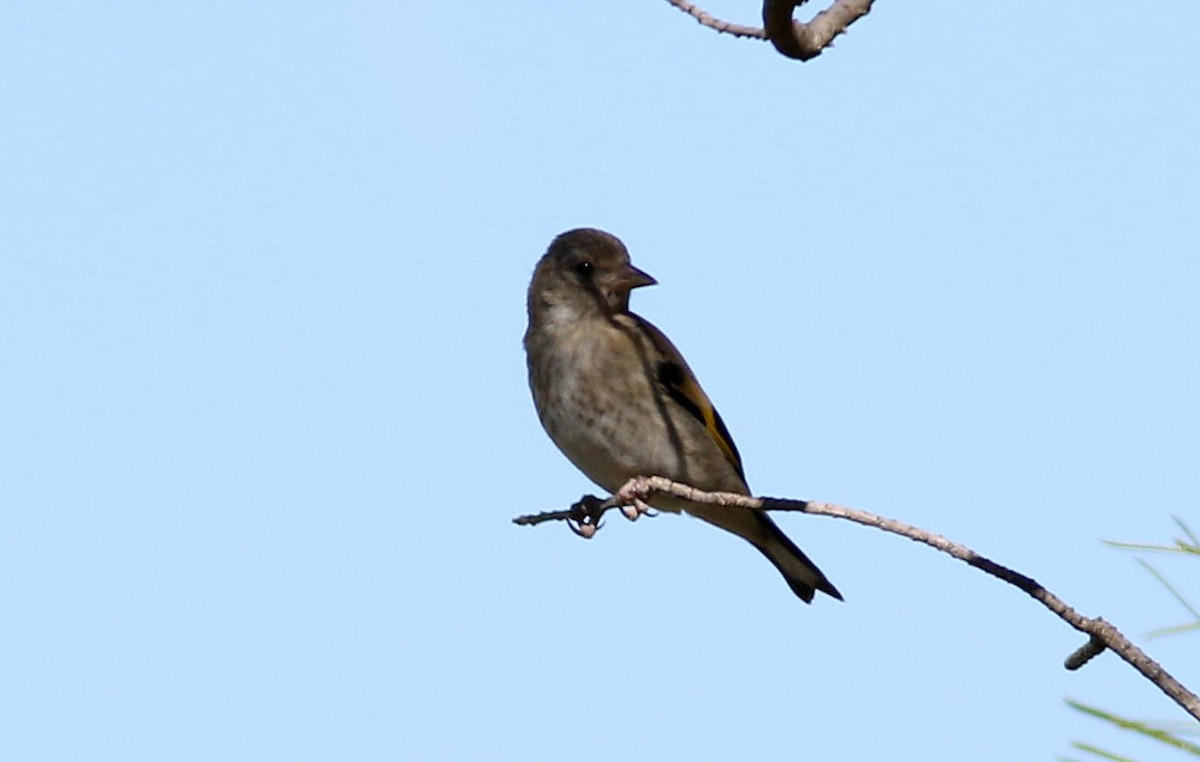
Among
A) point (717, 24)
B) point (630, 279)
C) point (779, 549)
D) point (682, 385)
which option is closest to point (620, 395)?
point (682, 385)

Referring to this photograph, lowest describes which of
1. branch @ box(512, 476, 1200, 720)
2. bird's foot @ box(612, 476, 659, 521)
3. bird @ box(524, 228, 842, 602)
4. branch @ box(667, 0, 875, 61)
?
branch @ box(512, 476, 1200, 720)

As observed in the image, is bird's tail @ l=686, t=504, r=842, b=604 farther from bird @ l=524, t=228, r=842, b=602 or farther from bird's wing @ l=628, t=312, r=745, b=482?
bird's wing @ l=628, t=312, r=745, b=482

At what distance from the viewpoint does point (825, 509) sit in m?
3.28

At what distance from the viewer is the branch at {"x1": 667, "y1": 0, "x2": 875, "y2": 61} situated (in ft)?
8.83

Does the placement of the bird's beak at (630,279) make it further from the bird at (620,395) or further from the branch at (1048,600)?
the branch at (1048,600)

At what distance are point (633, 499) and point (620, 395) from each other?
2.22 ft

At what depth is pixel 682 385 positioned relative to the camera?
21.9 ft

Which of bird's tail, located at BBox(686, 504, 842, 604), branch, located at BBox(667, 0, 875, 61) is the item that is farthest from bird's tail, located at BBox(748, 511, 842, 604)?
branch, located at BBox(667, 0, 875, 61)

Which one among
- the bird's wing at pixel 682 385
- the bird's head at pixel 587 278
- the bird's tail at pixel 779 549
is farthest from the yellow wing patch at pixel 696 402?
the bird's head at pixel 587 278

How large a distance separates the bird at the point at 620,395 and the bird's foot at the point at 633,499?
6.4 inches

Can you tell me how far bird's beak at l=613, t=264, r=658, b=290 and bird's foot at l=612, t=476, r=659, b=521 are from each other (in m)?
1.09

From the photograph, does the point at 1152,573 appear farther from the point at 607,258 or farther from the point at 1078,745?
the point at 607,258

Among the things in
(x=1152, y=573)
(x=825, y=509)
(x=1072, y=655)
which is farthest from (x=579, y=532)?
(x=1152, y=573)

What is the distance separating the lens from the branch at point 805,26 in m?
2.69
